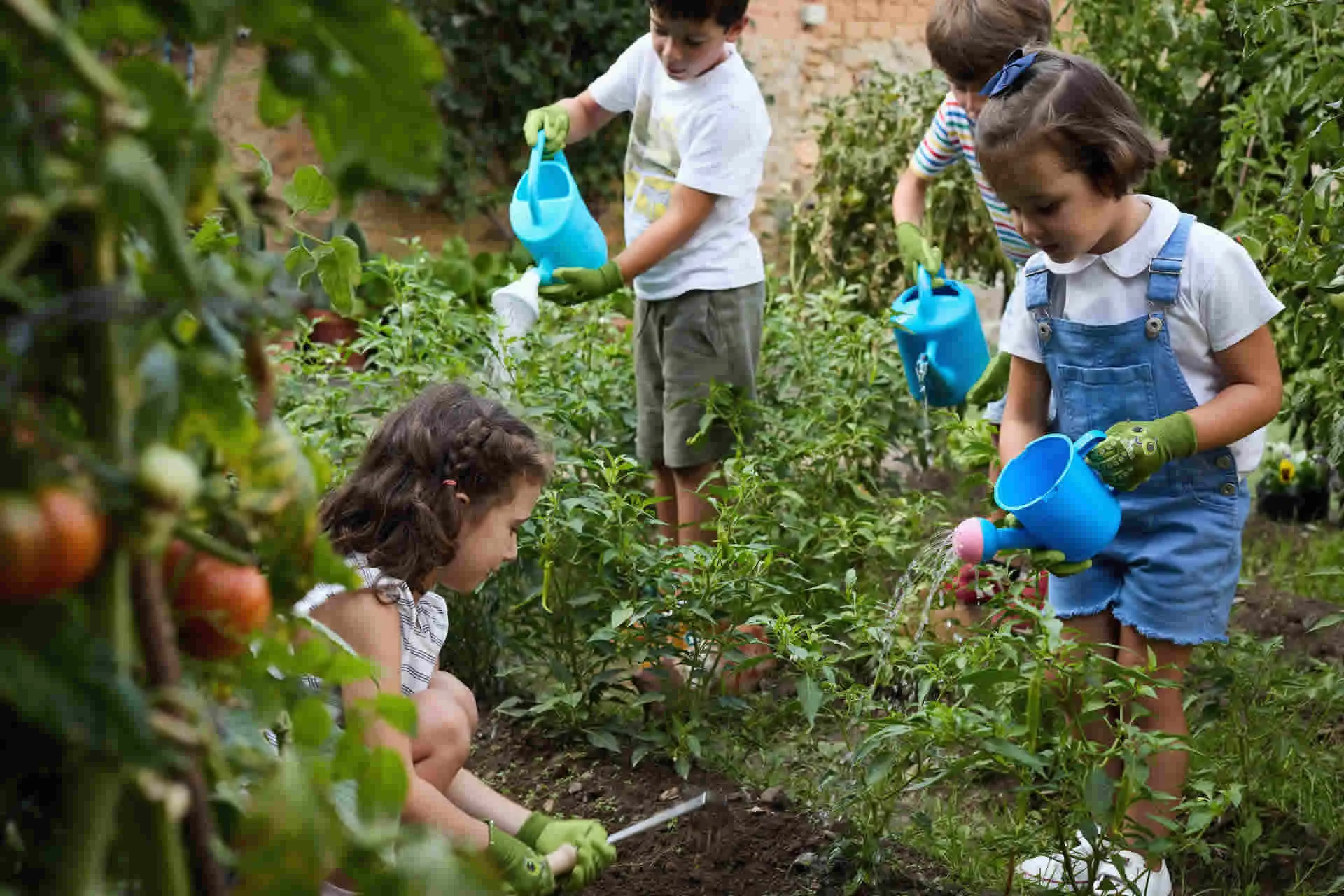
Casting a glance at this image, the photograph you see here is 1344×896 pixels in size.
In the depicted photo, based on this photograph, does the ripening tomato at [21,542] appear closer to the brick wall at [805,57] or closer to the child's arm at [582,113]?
the child's arm at [582,113]

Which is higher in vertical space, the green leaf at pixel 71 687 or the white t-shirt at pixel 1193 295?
the green leaf at pixel 71 687

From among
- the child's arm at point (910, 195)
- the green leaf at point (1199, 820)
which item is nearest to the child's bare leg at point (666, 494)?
the child's arm at point (910, 195)

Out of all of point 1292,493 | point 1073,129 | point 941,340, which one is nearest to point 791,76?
point 1292,493

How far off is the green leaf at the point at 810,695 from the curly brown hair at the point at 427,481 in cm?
50

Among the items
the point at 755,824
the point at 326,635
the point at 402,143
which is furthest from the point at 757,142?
the point at 402,143

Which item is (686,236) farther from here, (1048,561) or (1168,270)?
(1048,561)

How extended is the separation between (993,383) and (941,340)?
22cm

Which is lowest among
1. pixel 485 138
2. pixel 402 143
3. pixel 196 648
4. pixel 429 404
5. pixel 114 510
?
pixel 485 138

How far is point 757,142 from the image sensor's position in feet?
10.6

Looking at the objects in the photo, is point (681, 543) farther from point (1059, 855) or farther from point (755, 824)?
point (1059, 855)

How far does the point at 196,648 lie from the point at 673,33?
2.56 meters

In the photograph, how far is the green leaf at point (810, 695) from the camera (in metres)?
2.14

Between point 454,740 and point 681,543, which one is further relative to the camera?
point 681,543

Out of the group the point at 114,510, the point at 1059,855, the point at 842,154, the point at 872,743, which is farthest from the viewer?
the point at 842,154
